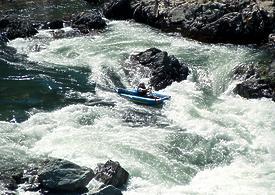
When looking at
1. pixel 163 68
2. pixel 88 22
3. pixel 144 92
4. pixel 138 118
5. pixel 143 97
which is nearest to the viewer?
pixel 138 118

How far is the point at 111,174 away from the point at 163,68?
27.0ft

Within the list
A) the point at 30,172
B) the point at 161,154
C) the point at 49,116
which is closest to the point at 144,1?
the point at 49,116

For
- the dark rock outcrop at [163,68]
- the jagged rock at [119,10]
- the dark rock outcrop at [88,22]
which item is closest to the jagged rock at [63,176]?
the dark rock outcrop at [163,68]

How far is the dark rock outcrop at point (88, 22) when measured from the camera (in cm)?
2752

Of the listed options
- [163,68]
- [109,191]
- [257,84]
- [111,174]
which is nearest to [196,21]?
[163,68]

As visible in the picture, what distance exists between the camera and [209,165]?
15.6m

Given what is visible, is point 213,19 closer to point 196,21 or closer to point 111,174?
point 196,21

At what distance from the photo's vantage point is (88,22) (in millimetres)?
27688

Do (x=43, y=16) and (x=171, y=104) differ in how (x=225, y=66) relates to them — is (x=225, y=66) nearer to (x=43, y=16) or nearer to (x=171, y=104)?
(x=171, y=104)

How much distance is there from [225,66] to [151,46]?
13.2 ft

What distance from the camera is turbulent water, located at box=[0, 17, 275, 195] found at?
1512 cm

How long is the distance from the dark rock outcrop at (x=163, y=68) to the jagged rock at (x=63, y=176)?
25.6 feet

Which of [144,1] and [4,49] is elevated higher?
[144,1]

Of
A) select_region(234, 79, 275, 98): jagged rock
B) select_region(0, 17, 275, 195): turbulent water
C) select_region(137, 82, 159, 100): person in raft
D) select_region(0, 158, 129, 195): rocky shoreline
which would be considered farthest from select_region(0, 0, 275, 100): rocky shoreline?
select_region(0, 158, 129, 195): rocky shoreline
